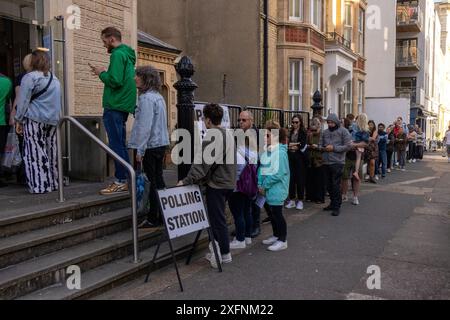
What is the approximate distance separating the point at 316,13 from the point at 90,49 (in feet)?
38.2

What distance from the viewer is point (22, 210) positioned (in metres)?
4.91

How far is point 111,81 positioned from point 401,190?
29.6 ft

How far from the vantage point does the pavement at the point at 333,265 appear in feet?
15.2

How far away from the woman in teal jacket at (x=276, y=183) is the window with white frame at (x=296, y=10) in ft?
36.7

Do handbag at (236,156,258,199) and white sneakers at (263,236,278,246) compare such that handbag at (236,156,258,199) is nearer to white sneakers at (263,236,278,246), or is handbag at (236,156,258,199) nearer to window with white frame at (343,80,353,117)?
white sneakers at (263,236,278,246)

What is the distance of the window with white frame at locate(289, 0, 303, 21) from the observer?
16.2 metres

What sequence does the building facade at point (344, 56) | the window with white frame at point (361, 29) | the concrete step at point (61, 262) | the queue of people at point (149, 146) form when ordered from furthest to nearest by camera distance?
the window with white frame at point (361, 29), the building facade at point (344, 56), the queue of people at point (149, 146), the concrete step at point (61, 262)

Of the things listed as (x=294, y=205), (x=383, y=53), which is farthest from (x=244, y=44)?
(x=383, y=53)

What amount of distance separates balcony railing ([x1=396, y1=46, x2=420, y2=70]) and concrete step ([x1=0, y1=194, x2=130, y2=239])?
33.9 m

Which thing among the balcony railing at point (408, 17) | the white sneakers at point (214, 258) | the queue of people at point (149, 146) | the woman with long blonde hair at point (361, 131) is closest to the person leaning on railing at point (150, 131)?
the queue of people at point (149, 146)

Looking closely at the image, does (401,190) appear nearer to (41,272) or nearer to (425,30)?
(41,272)

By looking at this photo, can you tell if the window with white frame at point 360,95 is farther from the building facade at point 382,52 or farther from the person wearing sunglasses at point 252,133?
the person wearing sunglasses at point 252,133

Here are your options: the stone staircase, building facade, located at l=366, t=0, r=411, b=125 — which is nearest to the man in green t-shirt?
the stone staircase
